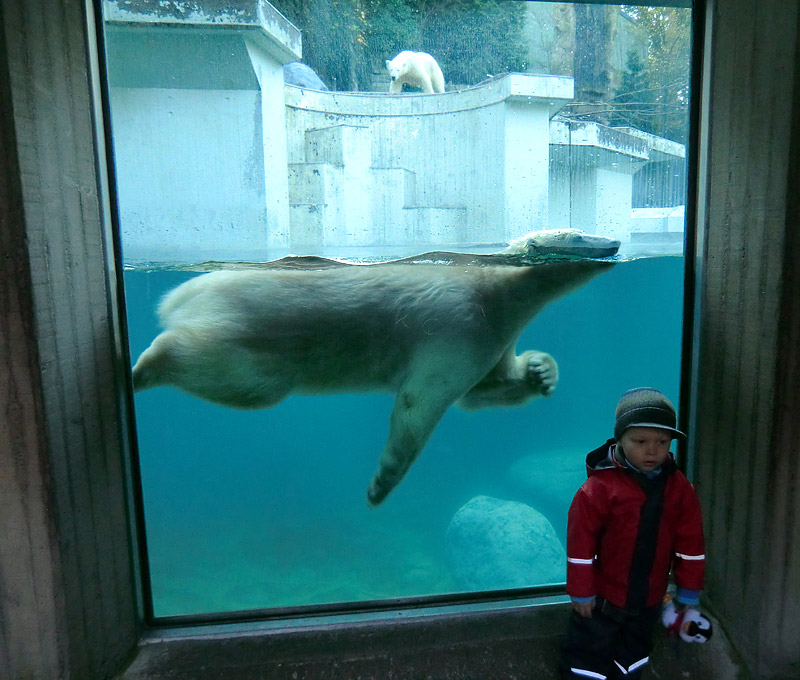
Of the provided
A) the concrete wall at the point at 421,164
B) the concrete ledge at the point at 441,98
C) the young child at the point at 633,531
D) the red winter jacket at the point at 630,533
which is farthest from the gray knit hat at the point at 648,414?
the concrete ledge at the point at 441,98

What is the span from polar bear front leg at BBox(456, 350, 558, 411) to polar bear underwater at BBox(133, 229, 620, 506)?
28cm

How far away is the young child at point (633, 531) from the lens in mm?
1784

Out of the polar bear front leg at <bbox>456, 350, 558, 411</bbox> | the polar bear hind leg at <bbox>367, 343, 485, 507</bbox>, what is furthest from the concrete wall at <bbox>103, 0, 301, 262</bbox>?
the polar bear front leg at <bbox>456, 350, 558, 411</bbox>

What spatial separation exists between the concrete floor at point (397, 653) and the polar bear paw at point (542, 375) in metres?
1.68

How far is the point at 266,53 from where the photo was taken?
2.70 m

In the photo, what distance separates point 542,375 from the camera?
12.1 feet

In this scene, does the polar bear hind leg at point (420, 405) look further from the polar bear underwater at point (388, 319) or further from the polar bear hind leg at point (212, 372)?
the polar bear hind leg at point (212, 372)

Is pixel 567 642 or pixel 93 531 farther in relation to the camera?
pixel 567 642

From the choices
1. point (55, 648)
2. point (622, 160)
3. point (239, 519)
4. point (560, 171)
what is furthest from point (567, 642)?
point (239, 519)

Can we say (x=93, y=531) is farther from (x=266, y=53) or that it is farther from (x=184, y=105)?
(x=266, y=53)

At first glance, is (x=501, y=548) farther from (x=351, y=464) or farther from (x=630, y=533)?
(x=351, y=464)

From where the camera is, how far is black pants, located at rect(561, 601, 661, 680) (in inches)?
74.5

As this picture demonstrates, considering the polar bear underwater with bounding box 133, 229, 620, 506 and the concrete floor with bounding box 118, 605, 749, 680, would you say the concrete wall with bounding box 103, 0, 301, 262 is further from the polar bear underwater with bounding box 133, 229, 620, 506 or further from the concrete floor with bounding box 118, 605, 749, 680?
the concrete floor with bounding box 118, 605, 749, 680

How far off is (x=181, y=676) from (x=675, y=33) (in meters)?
3.30
